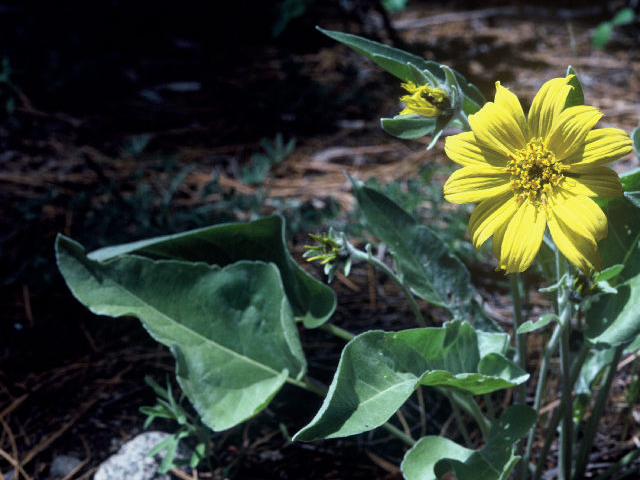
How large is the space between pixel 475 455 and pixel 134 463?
846mm

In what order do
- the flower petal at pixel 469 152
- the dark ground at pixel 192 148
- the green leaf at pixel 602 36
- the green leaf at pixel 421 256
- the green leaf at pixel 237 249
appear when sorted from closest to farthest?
1. the flower petal at pixel 469 152
2. the green leaf at pixel 421 256
3. the green leaf at pixel 237 249
4. the dark ground at pixel 192 148
5. the green leaf at pixel 602 36

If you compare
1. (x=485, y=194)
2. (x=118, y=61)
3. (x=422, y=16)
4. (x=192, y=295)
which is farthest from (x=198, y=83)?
(x=485, y=194)

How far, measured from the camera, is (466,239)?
2.31 meters

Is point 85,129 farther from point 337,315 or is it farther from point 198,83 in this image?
point 337,315

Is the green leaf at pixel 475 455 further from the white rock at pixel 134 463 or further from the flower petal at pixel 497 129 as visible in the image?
the white rock at pixel 134 463

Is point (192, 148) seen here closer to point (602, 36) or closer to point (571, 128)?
point (571, 128)

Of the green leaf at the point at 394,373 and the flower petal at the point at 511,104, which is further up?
the flower petal at the point at 511,104

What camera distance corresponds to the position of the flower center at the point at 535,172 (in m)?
1.13

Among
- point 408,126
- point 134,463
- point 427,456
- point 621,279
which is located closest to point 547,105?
point 408,126

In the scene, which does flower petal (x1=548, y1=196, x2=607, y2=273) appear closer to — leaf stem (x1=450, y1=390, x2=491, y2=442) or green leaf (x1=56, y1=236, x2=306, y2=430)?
leaf stem (x1=450, y1=390, x2=491, y2=442)

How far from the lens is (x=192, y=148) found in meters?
2.97

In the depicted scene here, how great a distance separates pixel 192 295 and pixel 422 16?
339 cm

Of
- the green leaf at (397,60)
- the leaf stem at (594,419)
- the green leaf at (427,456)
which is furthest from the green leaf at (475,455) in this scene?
the green leaf at (397,60)

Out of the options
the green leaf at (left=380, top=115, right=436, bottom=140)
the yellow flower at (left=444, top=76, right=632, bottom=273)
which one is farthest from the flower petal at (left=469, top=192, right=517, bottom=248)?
the green leaf at (left=380, top=115, right=436, bottom=140)
